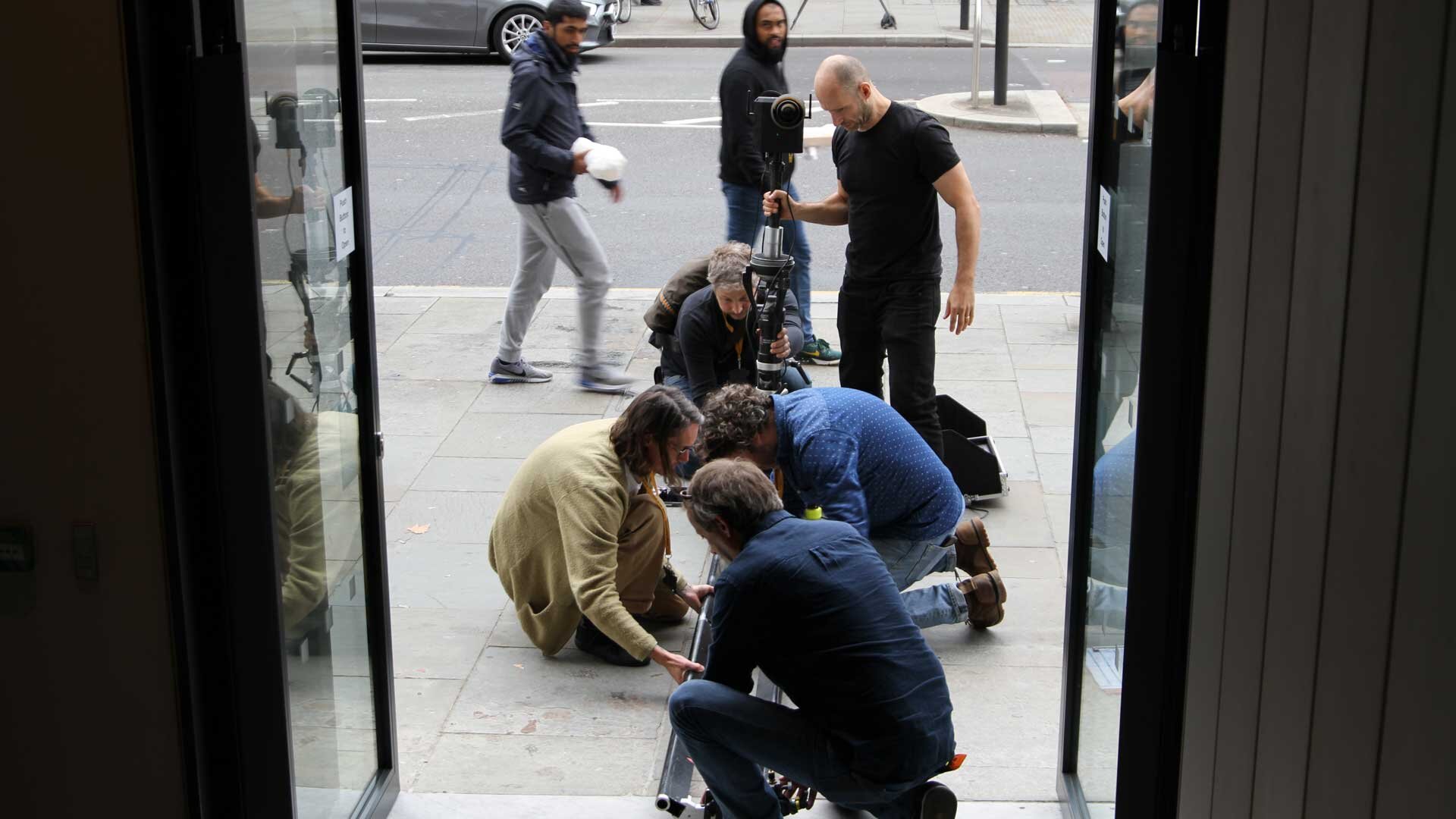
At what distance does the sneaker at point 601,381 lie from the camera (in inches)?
299

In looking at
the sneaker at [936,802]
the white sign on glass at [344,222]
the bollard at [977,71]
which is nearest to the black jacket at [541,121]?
the white sign on glass at [344,222]

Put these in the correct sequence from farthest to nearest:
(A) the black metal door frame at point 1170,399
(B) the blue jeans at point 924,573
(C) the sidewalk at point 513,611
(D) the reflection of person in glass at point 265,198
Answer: (B) the blue jeans at point 924,573
(C) the sidewalk at point 513,611
(D) the reflection of person in glass at point 265,198
(A) the black metal door frame at point 1170,399

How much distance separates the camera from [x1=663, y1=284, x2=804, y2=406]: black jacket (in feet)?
19.6

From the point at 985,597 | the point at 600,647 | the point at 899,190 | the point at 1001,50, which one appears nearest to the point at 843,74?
the point at 899,190

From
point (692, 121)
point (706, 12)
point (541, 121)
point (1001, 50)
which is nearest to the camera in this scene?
point (541, 121)

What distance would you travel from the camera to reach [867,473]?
488 centimetres

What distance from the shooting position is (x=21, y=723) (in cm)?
333

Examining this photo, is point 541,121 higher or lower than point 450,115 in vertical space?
higher

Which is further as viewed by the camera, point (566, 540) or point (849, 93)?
point (849, 93)

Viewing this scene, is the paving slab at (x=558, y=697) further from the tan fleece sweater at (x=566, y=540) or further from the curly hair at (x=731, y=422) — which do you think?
the curly hair at (x=731, y=422)

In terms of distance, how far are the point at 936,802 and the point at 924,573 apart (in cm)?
136

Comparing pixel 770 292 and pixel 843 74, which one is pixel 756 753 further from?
pixel 843 74

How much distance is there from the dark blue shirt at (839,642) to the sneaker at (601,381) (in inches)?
154

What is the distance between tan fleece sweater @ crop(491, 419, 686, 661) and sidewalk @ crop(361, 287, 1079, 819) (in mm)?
214
